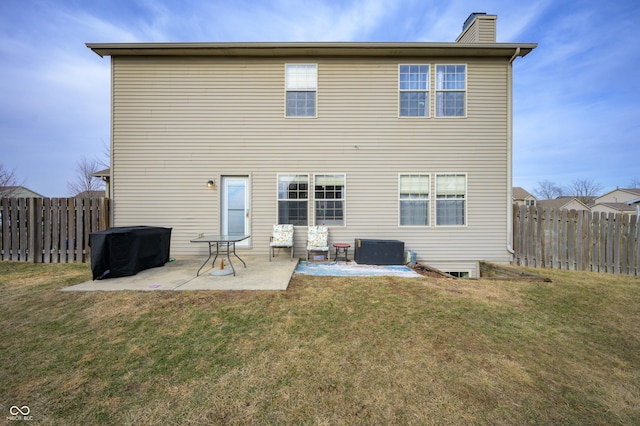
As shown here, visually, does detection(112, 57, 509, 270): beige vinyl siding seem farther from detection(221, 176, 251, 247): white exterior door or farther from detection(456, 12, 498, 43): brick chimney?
detection(456, 12, 498, 43): brick chimney

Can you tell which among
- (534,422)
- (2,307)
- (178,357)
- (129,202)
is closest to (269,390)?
(178,357)

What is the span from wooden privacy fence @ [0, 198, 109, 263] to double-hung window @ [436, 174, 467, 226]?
963 cm

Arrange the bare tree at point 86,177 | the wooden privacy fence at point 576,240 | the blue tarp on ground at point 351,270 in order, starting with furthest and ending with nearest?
the bare tree at point 86,177 < the wooden privacy fence at point 576,240 < the blue tarp on ground at point 351,270

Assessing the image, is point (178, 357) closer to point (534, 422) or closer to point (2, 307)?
point (534, 422)

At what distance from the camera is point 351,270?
566 cm

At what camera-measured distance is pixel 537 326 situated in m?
3.15

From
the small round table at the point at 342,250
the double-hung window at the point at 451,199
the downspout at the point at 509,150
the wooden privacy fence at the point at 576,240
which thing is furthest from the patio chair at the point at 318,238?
the wooden privacy fence at the point at 576,240

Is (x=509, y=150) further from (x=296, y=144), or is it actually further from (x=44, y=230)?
(x=44, y=230)

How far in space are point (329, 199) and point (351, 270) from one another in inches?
87.2

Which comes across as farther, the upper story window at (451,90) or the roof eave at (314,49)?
the upper story window at (451,90)

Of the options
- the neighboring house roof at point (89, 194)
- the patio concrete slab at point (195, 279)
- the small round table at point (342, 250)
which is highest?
the neighboring house roof at point (89, 194)

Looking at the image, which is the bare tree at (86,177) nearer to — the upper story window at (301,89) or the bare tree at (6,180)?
the bare tree at (6,180)

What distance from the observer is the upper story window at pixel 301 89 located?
6.95 m

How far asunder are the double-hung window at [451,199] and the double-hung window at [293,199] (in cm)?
386
